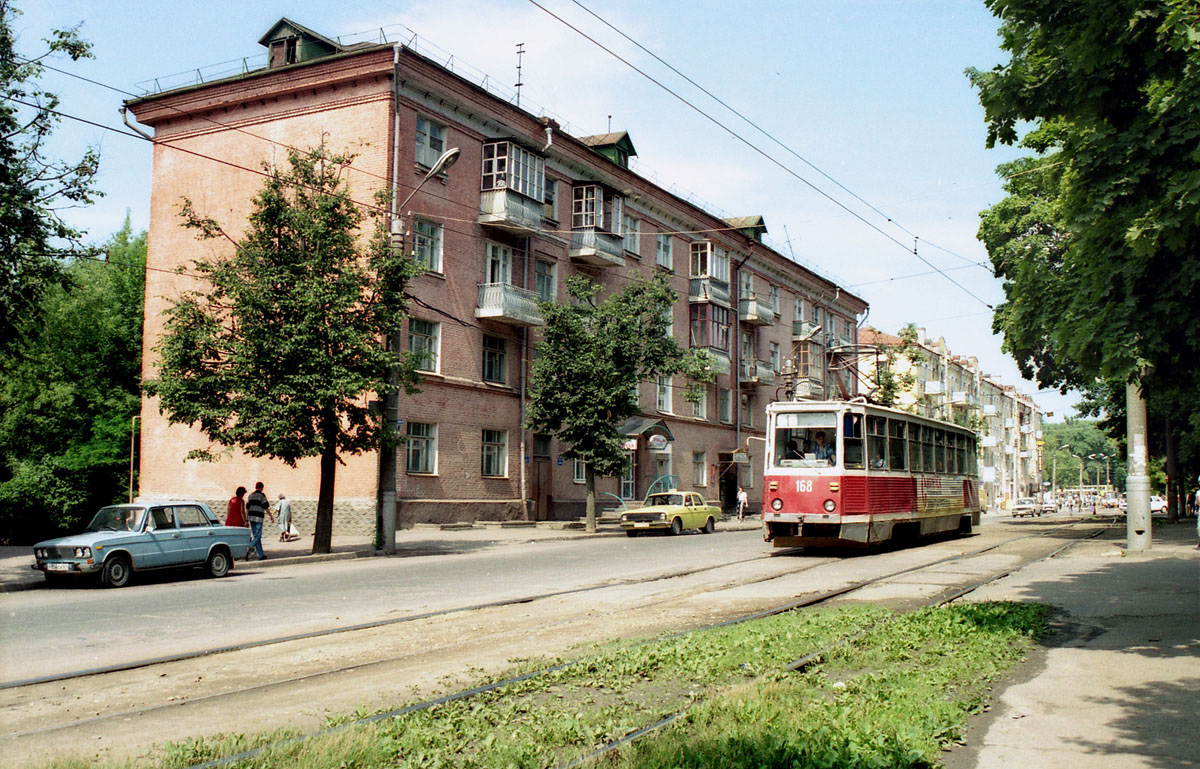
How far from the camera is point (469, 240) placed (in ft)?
109

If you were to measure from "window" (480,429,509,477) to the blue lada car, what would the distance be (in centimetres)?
1488

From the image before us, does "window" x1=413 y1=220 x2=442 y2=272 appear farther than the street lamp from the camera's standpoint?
Yes

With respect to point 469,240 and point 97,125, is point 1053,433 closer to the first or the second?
point 469,240

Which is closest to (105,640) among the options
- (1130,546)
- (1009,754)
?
(1009,754)

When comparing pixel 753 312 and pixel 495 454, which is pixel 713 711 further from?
pixel 753 312

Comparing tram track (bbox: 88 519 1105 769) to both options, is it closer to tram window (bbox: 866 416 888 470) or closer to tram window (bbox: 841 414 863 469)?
tram window (bbox: 841 414 863 469)

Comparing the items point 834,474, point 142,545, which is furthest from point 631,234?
point 142,545

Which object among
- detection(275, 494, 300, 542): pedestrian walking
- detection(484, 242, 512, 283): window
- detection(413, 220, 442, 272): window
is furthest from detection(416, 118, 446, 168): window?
detection(275, 494, 300, 542): pedestrian walking

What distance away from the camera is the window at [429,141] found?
3145 cm

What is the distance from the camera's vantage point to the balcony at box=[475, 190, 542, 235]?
3344cm

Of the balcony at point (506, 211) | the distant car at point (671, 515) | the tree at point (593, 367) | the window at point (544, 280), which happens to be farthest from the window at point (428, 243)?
the distant car at point (671, 515)

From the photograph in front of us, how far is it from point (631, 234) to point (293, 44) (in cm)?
1657

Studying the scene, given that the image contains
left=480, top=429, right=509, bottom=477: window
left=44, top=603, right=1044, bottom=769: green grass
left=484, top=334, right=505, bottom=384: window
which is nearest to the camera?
left=44, top=603, right=1044, bottom=769: green grass

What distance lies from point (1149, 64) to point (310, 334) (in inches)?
662
